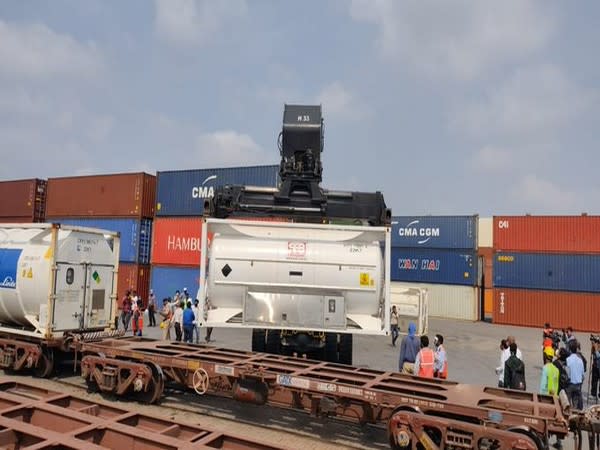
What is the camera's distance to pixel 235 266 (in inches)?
342

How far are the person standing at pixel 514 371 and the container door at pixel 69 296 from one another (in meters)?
9.76

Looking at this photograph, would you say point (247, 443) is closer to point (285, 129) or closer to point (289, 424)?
point (289, 424)

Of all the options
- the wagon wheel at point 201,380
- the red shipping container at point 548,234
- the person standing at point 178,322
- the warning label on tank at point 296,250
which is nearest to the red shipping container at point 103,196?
the person standing at point 178,322

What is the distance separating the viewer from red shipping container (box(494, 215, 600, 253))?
2858cm

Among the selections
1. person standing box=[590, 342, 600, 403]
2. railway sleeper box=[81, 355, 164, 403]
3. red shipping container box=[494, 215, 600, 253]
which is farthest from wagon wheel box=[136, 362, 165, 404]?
red shipping container box=[494, 215, 600, 253]

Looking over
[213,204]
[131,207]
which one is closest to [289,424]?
[213,204]

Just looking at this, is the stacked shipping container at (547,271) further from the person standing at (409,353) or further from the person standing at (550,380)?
the person standing at (409,353)

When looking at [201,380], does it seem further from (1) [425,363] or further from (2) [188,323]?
(2) [188,323]

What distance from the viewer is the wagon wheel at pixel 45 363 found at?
10.0 metres

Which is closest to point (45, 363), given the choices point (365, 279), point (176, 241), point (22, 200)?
point (365, 279)

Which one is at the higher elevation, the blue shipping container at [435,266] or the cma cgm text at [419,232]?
the cma cgm text at [419,232]

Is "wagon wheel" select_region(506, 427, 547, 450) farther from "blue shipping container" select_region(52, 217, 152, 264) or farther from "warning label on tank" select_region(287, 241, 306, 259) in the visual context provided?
"blue shipping container" select_region(52, 217, 152, 264)

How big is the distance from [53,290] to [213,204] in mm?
4177

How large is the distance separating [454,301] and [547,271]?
23.6 ft
